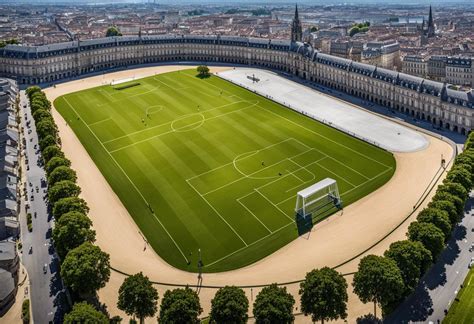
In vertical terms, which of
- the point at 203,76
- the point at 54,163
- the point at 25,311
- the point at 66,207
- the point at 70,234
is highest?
the point at 203,76

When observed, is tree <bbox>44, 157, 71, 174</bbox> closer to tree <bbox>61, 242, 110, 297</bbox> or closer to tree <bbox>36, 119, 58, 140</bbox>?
tree <bbox>36, 119, 58, 140</bbox>

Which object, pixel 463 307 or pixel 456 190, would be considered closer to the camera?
pixel 463 307

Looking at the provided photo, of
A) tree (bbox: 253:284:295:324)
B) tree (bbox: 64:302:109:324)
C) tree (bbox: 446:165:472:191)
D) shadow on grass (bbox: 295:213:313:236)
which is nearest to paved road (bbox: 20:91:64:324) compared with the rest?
tree (bbox: 64:302:109:324)

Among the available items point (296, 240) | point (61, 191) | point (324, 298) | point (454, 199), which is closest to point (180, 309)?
point (324, 298)

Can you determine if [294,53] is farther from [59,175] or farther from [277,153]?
[59,175]

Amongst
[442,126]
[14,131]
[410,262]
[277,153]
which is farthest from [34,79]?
[410,262]

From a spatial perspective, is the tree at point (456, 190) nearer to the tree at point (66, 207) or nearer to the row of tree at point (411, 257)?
the row of tree at point (411, 257)

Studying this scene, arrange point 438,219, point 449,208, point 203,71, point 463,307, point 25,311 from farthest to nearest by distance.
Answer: point 203,71 → point 449,208 → point 438,219 → point 25,311 → point 463,307

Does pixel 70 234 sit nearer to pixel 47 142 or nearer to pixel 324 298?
pixel 324 298
